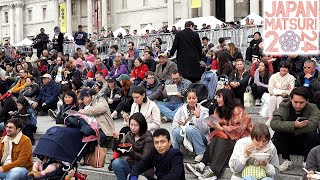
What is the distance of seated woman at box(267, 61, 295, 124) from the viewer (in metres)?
10.7

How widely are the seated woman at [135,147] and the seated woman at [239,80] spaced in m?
3.83

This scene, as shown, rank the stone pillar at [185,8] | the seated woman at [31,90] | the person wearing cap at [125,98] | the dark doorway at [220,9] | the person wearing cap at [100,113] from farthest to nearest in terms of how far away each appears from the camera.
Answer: the dark doorway at [220,9], the stone pillar at [185,8], the seated woman at [31,90], the person wearing cap at [125,98], the person wearing cap at [100,113]

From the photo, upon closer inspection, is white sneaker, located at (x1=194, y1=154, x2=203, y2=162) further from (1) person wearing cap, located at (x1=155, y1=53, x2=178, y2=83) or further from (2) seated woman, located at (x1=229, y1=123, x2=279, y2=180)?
(1) person wearing cap, located at (x1=155, y1=53, x2=178, y2=83)

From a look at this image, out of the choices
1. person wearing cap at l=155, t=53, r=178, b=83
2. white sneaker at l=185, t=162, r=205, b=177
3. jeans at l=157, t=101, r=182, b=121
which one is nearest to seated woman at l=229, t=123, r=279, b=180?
white sneaker at l=185, t=162, r=205, b=177

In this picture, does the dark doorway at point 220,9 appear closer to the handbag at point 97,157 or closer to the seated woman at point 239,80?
the seated woman at point 239,80

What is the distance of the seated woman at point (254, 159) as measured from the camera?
705 cm

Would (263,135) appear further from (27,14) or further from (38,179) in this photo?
(27,14)

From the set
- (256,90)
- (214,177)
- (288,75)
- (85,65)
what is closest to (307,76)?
(288,75)

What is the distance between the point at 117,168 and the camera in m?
8.45

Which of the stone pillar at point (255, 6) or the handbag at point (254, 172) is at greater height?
the stone pillar at point (255, 6)

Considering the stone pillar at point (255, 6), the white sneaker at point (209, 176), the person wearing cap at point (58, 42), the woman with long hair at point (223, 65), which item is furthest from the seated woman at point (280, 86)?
the stone pillar at point (255, 6)

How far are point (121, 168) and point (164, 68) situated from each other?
593 cm

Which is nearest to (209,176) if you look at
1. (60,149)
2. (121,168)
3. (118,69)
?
(121,168)

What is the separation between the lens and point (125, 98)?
43.3 ft
